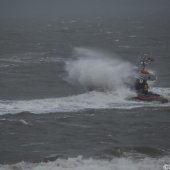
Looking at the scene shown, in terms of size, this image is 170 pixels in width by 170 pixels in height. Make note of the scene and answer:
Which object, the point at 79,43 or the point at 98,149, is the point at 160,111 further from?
the point at 79,43

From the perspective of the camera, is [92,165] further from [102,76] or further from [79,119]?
[102,76]

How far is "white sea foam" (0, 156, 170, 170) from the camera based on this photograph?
3591cm

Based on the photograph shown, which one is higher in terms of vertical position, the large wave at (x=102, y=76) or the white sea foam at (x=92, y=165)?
the large wave at (x=102, y=76)

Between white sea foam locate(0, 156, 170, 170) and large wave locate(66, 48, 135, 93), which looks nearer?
white sea foam locate(0, 156, 170, 170)

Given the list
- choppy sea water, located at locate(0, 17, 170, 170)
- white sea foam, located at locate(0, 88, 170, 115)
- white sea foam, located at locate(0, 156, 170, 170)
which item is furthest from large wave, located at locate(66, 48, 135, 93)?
white sea foam, located at locate(0, 156, 170, 170)

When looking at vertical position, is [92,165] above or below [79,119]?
below

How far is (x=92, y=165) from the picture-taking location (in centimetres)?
3619

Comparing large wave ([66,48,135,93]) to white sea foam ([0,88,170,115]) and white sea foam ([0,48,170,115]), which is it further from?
white sea foam ([0,88,170,115])

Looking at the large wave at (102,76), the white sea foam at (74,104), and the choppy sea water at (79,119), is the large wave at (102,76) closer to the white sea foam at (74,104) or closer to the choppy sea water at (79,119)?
the choppy sea water at (79,119)

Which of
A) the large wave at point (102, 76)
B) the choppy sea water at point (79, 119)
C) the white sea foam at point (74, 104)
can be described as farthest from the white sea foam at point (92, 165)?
the large wave at point (102, 76)

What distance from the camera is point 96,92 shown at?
5584 centimetres

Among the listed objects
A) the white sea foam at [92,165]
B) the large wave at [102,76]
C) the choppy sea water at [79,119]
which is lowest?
the white sea foam at [92,165]

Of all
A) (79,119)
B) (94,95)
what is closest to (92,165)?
(79,119)

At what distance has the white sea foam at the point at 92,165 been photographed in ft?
118
